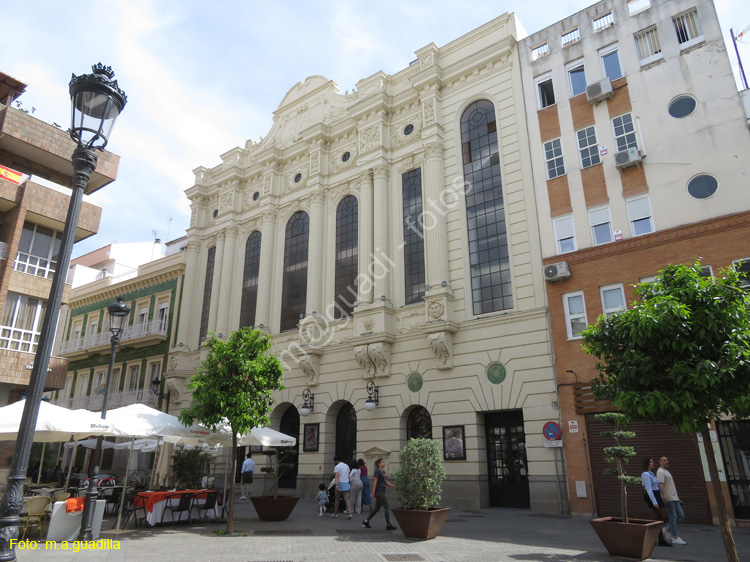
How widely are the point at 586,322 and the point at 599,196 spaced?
445 cm

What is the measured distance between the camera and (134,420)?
1391 cm

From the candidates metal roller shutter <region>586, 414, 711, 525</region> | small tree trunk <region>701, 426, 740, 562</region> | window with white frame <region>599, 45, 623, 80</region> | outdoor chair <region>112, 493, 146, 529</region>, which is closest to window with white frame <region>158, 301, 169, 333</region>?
outdoor chair <region>112, 493, 146, 529</region>

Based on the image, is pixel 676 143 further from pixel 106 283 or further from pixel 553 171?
pixel 106 283

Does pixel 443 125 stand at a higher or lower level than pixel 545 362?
higher

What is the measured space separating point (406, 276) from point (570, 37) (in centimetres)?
1146

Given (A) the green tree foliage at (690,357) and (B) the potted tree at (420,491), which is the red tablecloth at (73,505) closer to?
(B) the potted tree at (420,491)

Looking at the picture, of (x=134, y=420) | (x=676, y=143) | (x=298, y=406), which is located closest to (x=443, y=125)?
(x=676, y=143)

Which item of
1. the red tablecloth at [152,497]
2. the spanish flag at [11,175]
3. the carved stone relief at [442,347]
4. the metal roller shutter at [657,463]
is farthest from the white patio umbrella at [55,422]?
the metal roller shutter at [657,463]

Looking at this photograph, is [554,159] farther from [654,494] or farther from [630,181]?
[654,494]

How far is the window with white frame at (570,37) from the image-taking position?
66.6 feet

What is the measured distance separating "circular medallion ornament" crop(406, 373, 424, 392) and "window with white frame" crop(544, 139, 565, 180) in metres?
9.00

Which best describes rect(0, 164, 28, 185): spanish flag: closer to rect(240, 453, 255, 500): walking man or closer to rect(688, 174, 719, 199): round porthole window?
rect(240, 453, 255, 500): walking man

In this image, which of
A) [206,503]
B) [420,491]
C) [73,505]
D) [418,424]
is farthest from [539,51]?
[73,505]

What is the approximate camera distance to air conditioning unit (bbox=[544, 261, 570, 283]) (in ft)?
57.1
